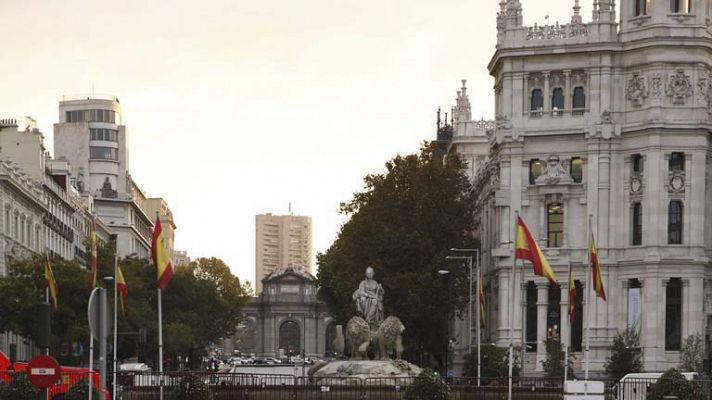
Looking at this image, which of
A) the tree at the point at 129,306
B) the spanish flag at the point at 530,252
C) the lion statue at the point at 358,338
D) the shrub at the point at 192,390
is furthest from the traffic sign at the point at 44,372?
the lion statue at the point at 358,338

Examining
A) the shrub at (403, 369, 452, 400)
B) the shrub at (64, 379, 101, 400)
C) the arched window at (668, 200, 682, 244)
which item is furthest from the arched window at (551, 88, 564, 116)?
the shrub at (64, 379, 101, 400)

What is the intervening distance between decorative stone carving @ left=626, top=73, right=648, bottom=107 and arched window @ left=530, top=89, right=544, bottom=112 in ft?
17.7

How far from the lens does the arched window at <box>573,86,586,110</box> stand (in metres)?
104

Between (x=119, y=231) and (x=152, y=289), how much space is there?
44.8m

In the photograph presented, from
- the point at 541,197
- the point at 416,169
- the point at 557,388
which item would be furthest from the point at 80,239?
the point at 557,388

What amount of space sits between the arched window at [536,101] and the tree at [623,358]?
14.7 m

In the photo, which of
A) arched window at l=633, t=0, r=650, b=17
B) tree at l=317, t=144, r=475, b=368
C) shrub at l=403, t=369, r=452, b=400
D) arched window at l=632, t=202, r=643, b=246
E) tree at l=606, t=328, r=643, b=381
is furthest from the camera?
tree at l=317, t=144, r=475, b=368

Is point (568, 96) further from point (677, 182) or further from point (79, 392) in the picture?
point (79, 392)

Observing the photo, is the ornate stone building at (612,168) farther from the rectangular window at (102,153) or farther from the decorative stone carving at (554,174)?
the rectangular window at (102,153)

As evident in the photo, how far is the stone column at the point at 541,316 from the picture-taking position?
102744 mm

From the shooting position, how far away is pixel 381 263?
10856 centimetres

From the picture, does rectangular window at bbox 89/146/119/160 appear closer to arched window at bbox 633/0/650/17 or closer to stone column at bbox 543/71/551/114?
stone column at bbox 543/71/551/114

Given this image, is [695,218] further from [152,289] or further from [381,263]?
[152,289]

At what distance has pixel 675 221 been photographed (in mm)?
101000
